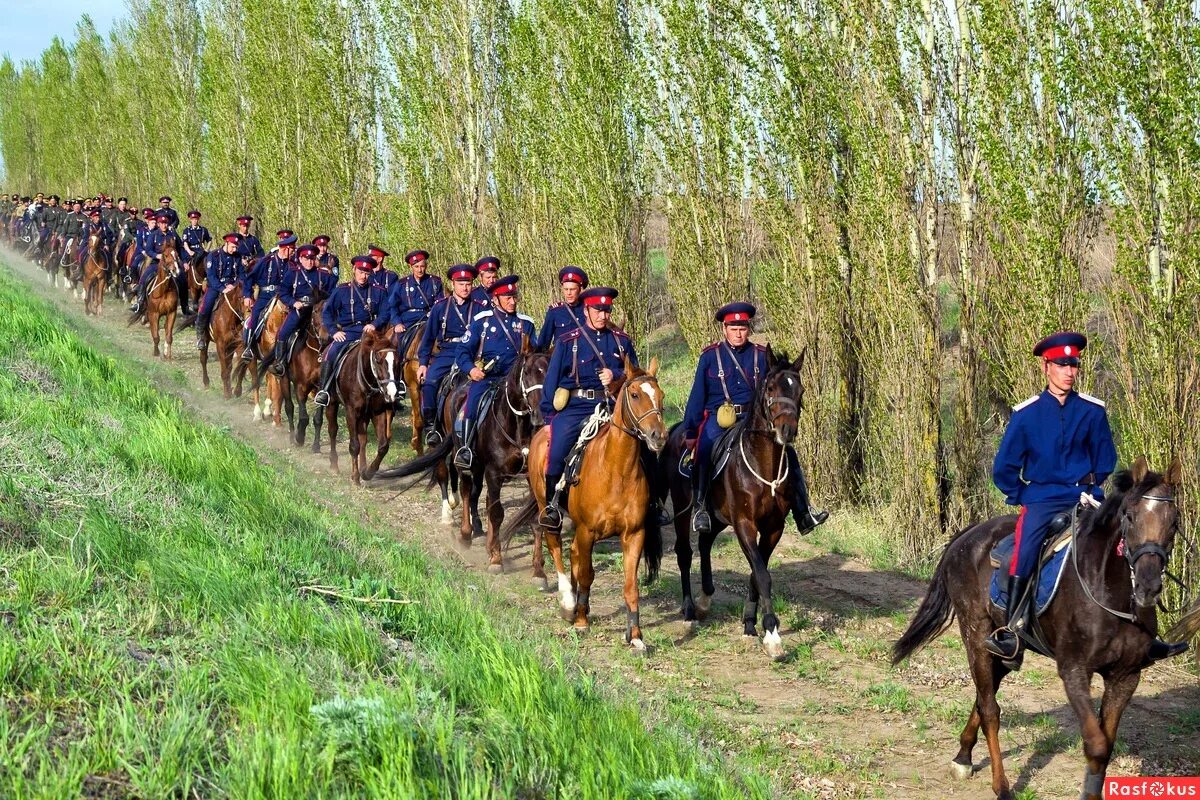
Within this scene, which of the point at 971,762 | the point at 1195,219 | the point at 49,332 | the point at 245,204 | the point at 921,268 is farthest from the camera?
the point at 245,204

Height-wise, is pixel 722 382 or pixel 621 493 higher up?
pixel 722 382

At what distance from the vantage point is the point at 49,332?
46.0ft

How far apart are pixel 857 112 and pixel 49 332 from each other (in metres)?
9.57

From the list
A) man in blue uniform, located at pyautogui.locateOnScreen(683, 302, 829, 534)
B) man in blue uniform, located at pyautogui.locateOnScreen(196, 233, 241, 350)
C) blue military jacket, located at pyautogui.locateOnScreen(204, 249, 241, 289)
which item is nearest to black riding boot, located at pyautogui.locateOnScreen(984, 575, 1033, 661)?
man in blue uniform, located at pyautogui.locateOnScreen(683, 302, 829, 534)

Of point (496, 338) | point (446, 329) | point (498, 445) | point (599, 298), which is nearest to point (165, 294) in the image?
point (446, 329)

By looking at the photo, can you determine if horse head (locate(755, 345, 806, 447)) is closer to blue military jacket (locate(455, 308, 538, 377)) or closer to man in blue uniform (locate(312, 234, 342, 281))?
blue military jacket (locate(455, 308, 538, 377))

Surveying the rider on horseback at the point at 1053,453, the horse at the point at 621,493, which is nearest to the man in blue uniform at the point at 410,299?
the horse at the point at 621,493

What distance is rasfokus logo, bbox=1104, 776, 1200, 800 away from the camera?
5738 mm

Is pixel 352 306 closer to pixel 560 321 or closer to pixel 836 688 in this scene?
pixel 560 321

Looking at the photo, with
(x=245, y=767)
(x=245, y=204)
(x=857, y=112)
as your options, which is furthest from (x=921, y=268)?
(x=245, y=204)

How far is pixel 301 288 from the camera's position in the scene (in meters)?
16.5

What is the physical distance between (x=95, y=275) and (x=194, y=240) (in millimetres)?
4940

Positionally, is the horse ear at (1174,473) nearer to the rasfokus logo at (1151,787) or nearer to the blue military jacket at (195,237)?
the rasfokus logo at (1151,787)

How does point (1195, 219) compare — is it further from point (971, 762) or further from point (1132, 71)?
point (971, 762)
